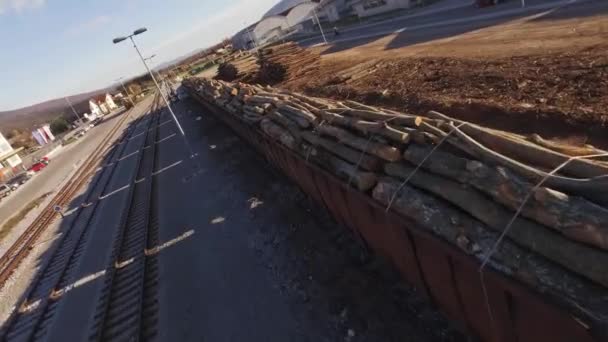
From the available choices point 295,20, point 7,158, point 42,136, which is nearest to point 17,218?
point 7,158

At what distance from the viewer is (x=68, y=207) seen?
23.6m

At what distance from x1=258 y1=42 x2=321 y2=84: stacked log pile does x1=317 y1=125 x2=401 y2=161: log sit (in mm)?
18983

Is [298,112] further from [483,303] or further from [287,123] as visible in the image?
[483,303]

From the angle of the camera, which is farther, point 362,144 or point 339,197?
point 339,197

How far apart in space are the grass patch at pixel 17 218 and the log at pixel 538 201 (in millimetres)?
27443

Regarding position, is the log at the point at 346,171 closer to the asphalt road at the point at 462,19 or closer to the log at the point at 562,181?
the log at the point at 562,181

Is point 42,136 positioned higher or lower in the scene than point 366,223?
higher

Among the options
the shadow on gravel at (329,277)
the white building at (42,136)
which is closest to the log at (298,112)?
the shadow on gravel at (329,277)

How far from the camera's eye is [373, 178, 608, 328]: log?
130 inches

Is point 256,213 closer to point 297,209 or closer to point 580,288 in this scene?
point 297,209

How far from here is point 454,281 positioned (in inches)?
198

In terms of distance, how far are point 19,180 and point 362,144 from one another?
157 ft

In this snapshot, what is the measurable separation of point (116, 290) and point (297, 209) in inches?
235

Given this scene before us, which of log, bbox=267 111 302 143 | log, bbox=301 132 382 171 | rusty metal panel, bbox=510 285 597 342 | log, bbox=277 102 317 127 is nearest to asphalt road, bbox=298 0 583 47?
log, bbox=277 102 317 127
